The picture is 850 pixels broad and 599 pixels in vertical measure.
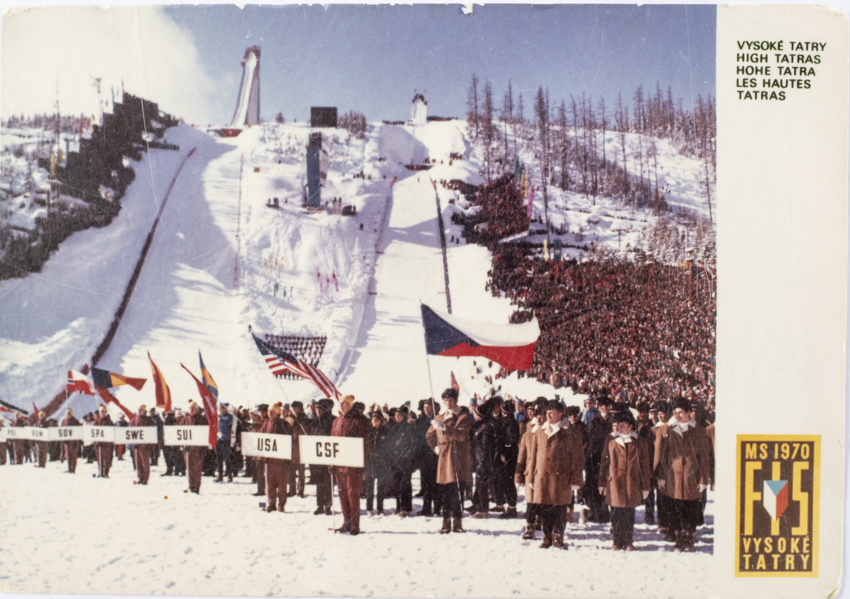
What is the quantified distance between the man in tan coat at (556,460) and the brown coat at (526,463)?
0.12 ft

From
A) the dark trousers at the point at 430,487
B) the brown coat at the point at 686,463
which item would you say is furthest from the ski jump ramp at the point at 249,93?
the brown coat at the point at 686,463

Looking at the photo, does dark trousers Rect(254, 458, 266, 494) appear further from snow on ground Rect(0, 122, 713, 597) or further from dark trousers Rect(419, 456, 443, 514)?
dark trousers Rect(419, 456, 443, 514)

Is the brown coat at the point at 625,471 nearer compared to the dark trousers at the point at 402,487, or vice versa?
the brown coat at the point at 625,471

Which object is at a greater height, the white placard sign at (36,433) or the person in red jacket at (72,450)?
the white placard sign at (36,433)

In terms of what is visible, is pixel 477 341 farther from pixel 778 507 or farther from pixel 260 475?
pixel 778 507

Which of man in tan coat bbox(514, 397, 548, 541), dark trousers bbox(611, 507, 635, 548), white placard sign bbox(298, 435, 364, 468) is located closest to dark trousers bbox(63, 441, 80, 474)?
white placard sign bbox(298, 435, 364, 468)

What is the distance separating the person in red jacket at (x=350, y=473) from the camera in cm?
487

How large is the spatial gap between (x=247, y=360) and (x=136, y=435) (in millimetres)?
1329

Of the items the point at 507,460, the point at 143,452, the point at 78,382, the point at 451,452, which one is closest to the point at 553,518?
the point at 507,460

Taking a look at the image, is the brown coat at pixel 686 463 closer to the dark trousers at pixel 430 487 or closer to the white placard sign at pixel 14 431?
the dark trousers at pixel 430 487

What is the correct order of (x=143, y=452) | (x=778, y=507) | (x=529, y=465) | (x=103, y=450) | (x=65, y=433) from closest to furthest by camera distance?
(x=529, y=465), (x=778, y=507), (x=143, y=452), (x=65, y=433), (x=103, y=450)

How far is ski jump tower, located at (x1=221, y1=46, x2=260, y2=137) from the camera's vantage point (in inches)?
209

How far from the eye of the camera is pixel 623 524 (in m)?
4.56

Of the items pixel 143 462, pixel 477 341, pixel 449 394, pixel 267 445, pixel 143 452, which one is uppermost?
pixel 477 341
